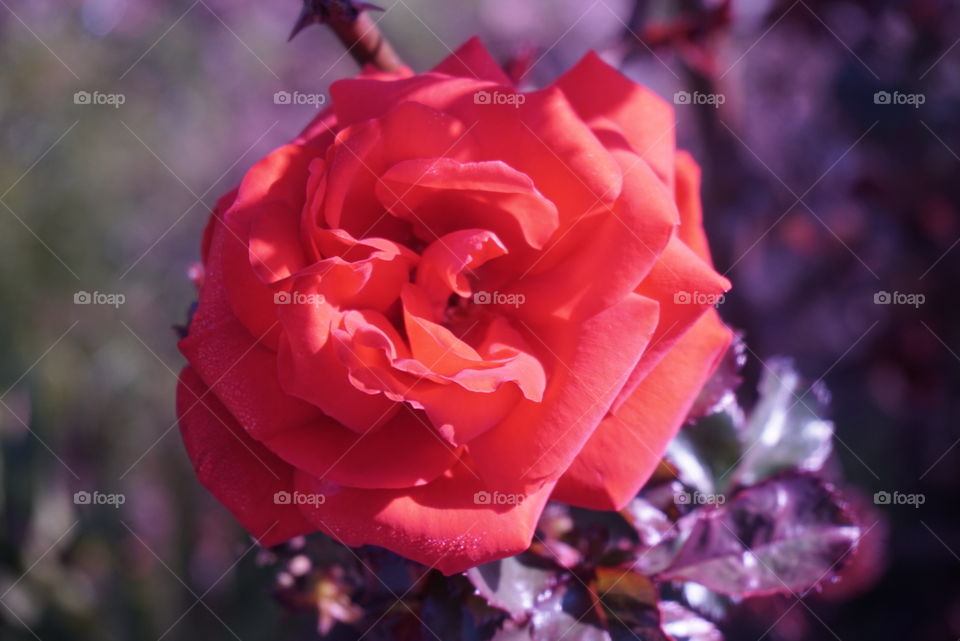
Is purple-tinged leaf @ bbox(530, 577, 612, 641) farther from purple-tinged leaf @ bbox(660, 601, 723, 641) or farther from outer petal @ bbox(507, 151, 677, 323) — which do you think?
outer petal @ bbox(507, 151, 677, 323)

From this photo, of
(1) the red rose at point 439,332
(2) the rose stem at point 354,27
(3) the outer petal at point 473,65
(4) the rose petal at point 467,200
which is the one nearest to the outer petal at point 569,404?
(1) the red rose at point 439,332

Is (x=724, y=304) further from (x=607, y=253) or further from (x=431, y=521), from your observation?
(x=431, y=521)

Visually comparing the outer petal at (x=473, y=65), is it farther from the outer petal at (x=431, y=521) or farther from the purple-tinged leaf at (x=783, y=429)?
the purple-tinged leaf at (x=783, y=429)

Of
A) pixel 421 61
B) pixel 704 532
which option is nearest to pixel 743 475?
pixel 704 532

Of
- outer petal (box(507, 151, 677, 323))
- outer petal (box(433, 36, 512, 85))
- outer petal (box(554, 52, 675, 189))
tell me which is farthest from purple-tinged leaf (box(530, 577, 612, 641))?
outer petal (box(433, 36, 512, 85))

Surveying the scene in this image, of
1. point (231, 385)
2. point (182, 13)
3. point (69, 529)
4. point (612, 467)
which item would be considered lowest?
point (69, 529)

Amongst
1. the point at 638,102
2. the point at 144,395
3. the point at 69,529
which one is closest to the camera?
the point at 638,102

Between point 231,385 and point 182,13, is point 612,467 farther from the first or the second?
point 182,13
